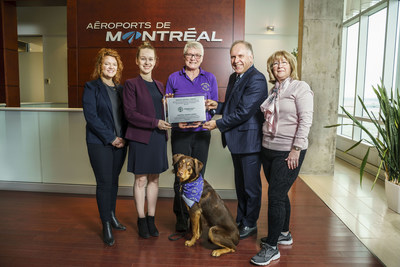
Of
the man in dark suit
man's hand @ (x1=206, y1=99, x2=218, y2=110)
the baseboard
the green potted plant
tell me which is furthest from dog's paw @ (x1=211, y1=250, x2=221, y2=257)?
the green potted plant

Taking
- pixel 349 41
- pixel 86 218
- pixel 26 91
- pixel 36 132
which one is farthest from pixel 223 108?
pixel 26 91

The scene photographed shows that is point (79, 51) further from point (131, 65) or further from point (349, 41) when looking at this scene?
point (349, 41)

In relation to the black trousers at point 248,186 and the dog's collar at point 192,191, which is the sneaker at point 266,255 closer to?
the black trousers at point 248,186

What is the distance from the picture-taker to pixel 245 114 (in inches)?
99.4

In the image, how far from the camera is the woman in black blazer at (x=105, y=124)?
2.55 metres

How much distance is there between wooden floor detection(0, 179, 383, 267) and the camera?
2.43m

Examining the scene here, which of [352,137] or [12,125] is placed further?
[352,137]

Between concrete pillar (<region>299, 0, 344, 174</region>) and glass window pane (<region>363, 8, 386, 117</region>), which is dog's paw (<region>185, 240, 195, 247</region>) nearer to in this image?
concrete pillar (<region>299, 0, 344, 174</region>)

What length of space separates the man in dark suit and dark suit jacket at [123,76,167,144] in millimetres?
471

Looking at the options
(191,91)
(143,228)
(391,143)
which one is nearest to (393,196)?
(391,143)

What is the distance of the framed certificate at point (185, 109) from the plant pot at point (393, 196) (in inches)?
101

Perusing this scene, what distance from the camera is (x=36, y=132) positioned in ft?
13.4

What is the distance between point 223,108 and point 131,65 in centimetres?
327

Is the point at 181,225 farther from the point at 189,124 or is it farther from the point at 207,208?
the point at 189,124
